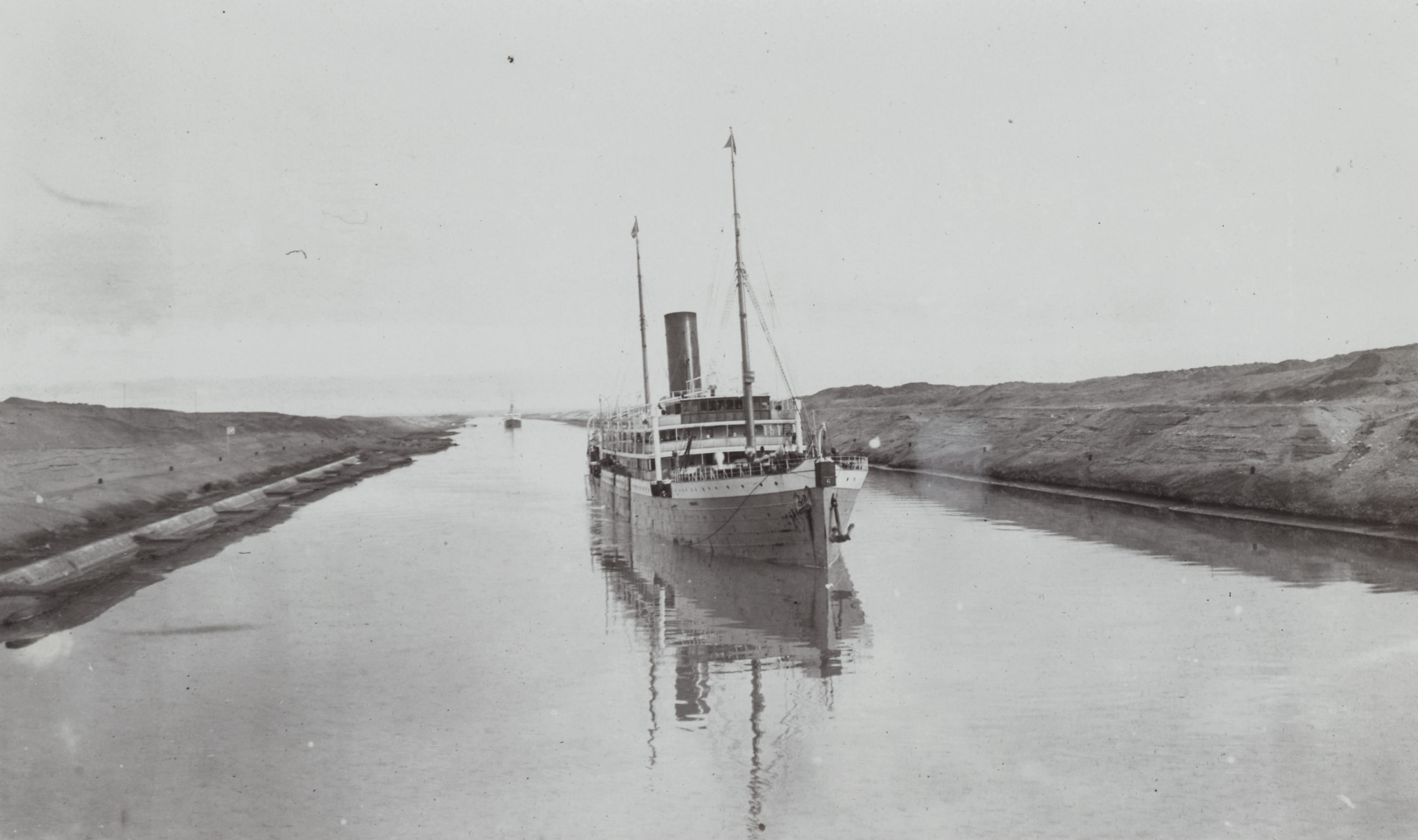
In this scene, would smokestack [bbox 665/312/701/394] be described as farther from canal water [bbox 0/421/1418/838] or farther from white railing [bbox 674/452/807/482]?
canal water [bbox 0/421/1418/838]

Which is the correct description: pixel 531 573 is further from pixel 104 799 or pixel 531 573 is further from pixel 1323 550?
pixel 1323 550

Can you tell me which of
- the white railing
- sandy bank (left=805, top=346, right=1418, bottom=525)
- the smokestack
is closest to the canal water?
the white railing

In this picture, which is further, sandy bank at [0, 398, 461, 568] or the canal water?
sandy bank at [0, 398, 461, 568]

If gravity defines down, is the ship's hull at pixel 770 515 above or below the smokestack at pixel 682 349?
below

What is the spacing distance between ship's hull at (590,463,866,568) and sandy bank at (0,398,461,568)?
2668 centimetres

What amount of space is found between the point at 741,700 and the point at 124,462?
263 ft

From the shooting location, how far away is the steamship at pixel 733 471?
3195 cm

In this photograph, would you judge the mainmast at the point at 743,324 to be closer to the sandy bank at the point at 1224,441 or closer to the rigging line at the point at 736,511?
the rigging line at the point at 736,511

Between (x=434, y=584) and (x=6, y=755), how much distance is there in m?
17.0

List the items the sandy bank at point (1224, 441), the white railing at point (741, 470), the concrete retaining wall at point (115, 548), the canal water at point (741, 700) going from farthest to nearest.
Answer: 1. the sandy bank at point (1224, 441)
2. the white railing at point (741, 470)
3. the concrete retaining wall at point (115, 548)
4. the canal water at point (741, 700)

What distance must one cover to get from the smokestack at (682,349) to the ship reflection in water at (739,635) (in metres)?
9.29

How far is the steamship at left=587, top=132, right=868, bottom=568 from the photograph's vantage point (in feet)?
105

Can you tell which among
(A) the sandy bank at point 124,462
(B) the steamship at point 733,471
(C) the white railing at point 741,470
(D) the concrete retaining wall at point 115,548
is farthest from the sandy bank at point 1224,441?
(A) the sandy bank at point 124,462

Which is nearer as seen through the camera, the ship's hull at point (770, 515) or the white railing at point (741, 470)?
the ship's hull at point (770, 515)
